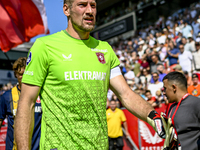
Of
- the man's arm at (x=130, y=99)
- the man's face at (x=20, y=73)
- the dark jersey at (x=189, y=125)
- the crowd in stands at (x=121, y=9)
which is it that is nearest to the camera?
the man's arm at (x=130, y=99)

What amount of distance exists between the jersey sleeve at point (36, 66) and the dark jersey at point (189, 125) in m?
2.60

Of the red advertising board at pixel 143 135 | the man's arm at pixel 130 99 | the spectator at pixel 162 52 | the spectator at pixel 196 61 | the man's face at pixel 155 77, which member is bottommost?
the red advertising board at pixel 143 135

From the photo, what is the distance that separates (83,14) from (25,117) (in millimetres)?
1011

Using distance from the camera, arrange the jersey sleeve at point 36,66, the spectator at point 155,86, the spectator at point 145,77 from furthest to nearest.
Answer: the spectator at point 145,77 → the spectator at point 155,86 → the jersey sleeve at point 36,66

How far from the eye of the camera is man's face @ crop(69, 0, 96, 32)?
239cm

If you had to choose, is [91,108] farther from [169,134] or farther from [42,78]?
[169,134]

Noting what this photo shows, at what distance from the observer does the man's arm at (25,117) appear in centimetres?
207

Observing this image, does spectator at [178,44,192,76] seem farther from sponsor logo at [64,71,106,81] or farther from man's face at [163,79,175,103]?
sponsor logo at [64,71,106,81]

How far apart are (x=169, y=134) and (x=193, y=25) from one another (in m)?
12.8

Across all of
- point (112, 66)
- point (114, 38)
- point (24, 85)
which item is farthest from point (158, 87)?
point (114, 38)

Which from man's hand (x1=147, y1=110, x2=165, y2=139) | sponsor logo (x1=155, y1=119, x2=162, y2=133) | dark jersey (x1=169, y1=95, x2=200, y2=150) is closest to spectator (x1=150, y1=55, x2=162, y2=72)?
dark jersey (x1=169, y1=95, x2=200, y2=150)

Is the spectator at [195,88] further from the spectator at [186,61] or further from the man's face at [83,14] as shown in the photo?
the man's face at [83,14]

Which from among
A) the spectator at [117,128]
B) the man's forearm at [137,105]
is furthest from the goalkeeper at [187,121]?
the spectator at [117,128]

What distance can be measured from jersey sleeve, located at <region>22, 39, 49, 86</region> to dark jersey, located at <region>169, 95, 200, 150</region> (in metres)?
2.60
